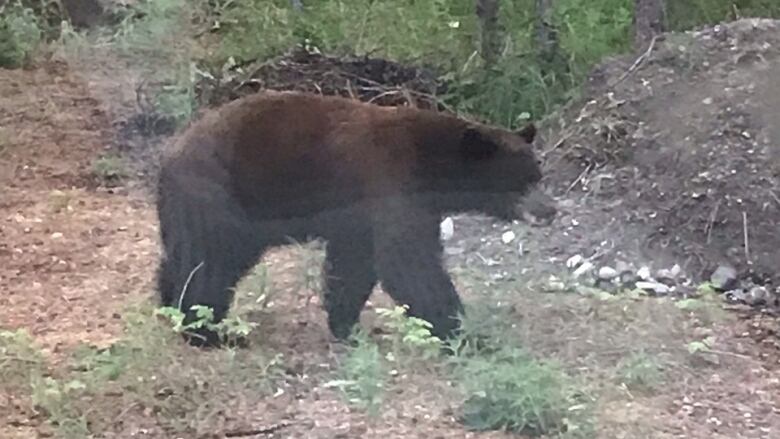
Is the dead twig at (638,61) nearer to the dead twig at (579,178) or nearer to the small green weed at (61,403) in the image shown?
the dead twig at (579,178)

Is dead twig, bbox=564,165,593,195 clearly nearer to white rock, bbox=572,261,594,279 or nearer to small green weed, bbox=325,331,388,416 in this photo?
white rock, bbox=572,261,594,279

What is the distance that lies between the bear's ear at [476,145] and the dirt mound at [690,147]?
257 mm

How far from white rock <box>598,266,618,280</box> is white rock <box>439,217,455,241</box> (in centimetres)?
30

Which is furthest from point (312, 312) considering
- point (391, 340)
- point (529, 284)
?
point (529, 284)

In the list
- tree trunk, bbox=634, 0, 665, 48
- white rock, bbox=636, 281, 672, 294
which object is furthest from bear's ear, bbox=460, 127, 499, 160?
tree trunk, bbox=634, 0, 665, 48

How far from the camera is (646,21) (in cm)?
367

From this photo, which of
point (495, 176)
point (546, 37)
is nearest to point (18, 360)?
point (495, 176)

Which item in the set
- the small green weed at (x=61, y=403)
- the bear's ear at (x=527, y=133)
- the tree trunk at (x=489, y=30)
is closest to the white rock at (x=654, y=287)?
the bear's ear at (x=527, y=133)

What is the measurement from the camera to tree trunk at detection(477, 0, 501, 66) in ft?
11.6

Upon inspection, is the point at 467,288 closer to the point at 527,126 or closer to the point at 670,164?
the point at 527,126

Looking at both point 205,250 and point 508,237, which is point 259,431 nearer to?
point 205,250

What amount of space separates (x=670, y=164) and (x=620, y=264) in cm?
44

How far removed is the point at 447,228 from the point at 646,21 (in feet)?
3.79

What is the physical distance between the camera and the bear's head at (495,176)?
272 centimetres
